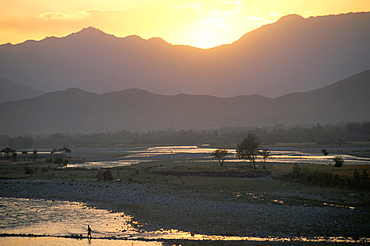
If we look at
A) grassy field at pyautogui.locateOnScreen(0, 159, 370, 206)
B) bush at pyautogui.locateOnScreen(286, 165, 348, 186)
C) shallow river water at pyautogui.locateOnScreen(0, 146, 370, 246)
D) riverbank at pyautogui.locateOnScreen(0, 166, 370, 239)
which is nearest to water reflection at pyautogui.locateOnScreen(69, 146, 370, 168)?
grassy field at pyautogui.locateOnScreen(0, 159, 370, 206)

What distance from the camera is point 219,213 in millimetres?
28297

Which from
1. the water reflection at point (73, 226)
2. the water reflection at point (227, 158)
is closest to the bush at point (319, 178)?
the water reflection at point (73, 226)

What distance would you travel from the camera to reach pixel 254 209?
29.1m

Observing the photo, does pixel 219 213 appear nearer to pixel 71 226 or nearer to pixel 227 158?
pixel 71 226

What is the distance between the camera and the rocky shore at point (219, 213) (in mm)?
23625

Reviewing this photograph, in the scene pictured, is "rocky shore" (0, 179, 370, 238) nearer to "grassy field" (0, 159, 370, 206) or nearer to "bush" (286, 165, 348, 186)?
"grassy field" (0, 159, 370, 206)

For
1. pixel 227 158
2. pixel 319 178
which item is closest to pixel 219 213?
pixel 319 178

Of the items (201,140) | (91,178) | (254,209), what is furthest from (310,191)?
(201,140)

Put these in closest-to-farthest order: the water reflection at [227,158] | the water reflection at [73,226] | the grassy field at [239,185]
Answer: the water reflection at [73,226] → the grassy field at [239,185] → the water reflection at [227,158]

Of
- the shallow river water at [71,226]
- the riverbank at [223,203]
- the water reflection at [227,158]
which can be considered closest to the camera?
the shallow river water at [71,226]

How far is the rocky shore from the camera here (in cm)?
2362

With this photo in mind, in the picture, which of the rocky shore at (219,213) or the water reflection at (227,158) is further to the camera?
the water reflection at (227,158)

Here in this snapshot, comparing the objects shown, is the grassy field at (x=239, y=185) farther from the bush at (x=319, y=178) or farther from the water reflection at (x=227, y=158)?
the water reflection at (x=227, y=158)

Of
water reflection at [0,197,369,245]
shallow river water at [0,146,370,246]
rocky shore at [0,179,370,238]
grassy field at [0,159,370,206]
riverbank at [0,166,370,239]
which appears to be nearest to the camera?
water reflection at [0,197,369,245]
